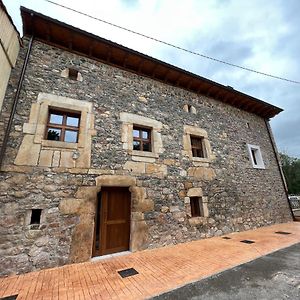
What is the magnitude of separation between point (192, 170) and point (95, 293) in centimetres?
439

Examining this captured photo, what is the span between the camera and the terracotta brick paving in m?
2.71

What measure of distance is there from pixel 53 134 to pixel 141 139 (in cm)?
250

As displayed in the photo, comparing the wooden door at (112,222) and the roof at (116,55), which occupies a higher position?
the roof at (116,55)

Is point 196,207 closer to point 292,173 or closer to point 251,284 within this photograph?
point 251,284

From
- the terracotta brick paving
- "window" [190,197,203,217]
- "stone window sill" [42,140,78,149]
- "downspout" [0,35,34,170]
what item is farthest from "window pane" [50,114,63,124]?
"window" [190,197,203,217]

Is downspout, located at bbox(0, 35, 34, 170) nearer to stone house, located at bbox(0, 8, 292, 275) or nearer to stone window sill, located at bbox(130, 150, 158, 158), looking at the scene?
stone house, located at bbox(0, 8, 292, 275)

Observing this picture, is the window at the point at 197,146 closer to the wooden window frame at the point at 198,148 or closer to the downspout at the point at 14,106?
the wooden window frame at the point at 198,148

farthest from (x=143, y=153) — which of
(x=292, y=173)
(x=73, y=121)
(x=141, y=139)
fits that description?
(x=292, y=173)

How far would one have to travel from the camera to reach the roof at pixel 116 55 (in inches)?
191

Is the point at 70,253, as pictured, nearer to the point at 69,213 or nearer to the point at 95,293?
the point at 69,213

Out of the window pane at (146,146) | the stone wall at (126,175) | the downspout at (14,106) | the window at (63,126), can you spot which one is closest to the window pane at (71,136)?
the window at (63,126)

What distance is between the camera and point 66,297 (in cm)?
259

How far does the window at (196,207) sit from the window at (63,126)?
4217mm

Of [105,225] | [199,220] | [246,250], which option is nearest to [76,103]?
[105,225]
